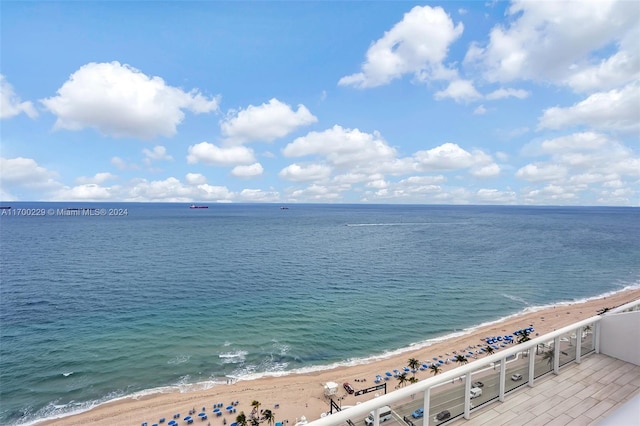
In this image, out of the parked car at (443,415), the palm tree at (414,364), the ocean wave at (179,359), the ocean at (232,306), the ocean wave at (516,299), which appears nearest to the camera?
the parked car at (443,415)

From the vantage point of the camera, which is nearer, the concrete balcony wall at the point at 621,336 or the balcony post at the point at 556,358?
the balcony post at the point at 556,358

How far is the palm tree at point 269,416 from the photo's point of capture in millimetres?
15273

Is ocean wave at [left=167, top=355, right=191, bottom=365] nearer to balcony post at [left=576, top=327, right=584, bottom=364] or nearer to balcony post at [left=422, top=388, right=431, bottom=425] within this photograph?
balcony post at [left=422, top=388, right=431, bottom=425]

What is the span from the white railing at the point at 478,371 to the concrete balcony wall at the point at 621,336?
0.13 meters

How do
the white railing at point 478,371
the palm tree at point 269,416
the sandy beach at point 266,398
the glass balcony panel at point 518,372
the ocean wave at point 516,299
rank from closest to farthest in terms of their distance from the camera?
the white railing at point 478,371 → the glass balcony panel at point 518,372 → the palm tree at point 269,416 → the sandy beach at point 266,398 → the ocean wave at point 516,299

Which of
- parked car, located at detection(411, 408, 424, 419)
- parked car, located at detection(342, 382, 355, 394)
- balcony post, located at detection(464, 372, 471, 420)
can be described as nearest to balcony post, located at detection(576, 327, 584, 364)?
balcony post, located at detection(464, 372, 471, 420)

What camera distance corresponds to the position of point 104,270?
41.7 m

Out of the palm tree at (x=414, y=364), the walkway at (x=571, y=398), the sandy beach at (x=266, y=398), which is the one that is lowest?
the sandy beach at (x=266, y=398)

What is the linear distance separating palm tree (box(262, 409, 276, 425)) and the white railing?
13661 millimetres

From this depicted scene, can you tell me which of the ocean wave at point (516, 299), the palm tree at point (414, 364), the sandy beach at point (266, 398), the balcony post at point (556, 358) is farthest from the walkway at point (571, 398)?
the ocean wave at point (516, 299)

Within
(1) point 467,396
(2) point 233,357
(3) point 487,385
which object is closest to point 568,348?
(3) point 487,385

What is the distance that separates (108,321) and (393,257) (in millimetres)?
38353

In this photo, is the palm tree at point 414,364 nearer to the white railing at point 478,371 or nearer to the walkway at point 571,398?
the white railing at point 478,371

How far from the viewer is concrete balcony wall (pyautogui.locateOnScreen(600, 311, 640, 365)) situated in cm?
A: 563
